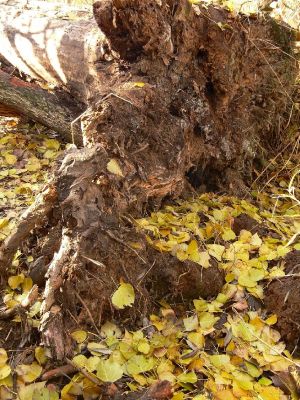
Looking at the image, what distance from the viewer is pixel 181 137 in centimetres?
242

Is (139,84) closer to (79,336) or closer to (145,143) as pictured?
(145,143)

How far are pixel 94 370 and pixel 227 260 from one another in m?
0.99

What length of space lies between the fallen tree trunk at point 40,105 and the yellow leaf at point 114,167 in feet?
3.81

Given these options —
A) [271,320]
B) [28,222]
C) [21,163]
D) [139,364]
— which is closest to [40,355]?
[139,364]

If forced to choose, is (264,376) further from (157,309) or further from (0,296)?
(0,296)

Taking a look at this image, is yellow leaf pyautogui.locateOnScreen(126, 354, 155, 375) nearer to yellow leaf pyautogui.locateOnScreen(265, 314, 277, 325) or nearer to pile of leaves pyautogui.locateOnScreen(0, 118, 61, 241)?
yellow leaf pyautogui.locateOnScreen(265, 314, 277, 325)

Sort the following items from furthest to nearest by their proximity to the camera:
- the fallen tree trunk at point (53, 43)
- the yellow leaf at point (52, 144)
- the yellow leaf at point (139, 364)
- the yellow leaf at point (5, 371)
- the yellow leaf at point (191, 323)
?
the yellow leaf at point (52, 144) < the fallen tree trunk at point (53, 43) < the yellow leaf at point (191, 323) < the yellow leaf at point (139, 364) < the yellow leaf at point (5, 371)

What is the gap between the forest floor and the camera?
1.58 m

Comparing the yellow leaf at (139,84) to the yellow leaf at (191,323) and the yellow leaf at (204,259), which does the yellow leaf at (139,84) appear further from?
the yellow leaf at (191,323)

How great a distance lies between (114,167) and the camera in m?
1.97

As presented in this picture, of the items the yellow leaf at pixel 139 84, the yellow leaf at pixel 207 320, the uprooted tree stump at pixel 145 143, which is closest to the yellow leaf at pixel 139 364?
the uprooted tree stump at pixel 145 143

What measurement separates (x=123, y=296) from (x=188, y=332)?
36cm

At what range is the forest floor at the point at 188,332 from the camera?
158 cm

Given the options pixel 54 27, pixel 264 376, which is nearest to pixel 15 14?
pixel 54 27
